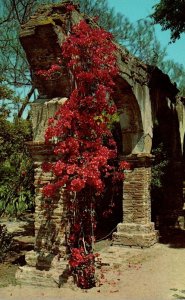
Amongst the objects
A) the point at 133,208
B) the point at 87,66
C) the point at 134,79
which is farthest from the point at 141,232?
the point at 87,66

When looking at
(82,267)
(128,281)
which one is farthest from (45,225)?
(128,281)

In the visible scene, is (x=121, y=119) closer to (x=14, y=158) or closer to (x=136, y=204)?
(x=136, y=204)

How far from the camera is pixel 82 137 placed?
6.41m

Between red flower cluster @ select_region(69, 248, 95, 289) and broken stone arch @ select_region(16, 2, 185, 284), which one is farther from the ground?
broken stone arch @ select_region(16, 2, 185, 284)

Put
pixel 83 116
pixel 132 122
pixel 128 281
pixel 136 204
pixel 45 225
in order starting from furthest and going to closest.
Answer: pixel 132 122, pixel 136 204, pixel 128 281, pixel 45 225, pixel 83 116

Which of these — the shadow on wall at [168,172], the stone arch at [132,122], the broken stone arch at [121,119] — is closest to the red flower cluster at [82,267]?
the broken stone arch at [121,119]

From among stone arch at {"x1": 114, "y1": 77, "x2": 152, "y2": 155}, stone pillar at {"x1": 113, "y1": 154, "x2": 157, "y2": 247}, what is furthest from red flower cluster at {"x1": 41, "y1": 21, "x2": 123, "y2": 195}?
stone pillar at {"x1": 113, "y1": 154, "x2": 157, "y2": 247}

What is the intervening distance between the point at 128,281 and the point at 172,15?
20.6 ft

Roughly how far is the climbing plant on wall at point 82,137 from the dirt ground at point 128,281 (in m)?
0.37

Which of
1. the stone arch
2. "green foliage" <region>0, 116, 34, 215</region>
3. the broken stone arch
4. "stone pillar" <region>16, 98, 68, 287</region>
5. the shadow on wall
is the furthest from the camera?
the shadow on wall

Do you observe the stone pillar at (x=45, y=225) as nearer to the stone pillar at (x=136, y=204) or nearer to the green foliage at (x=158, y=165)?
the stone pillar at (x=136, y=204)

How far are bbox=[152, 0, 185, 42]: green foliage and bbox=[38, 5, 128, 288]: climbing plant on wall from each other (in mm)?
3501

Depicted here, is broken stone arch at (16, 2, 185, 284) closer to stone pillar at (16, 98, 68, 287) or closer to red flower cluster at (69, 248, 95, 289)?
stone pillar at (16, 98, 68, 287)

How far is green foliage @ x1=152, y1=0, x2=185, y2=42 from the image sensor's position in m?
9.34
